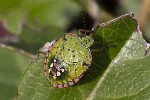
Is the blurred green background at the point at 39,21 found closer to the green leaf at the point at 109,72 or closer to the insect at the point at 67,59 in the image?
the insect at the point at 67,59

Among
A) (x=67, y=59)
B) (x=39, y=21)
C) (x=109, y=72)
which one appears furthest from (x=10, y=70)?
(x=109, y=72)

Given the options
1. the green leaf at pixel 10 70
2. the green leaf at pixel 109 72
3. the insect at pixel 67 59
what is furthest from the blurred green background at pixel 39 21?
the green leaf at pixel 109 72

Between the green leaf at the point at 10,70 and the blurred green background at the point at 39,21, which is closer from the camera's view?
the green leaf at the point at 10,70

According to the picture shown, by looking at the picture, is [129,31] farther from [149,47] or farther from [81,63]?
[81,63]

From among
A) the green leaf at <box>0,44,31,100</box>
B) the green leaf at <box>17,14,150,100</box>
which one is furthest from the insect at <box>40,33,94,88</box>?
the green leaf at <box>0,44,31,100</box>

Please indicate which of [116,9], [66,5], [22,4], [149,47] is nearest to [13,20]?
[22,4]

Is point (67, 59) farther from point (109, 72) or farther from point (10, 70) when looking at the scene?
point (10, 70)

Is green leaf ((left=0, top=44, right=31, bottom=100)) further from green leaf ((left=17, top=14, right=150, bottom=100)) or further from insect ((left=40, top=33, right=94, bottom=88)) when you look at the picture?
green leaf ((left=17, top=14, right=150, bottom=100))
